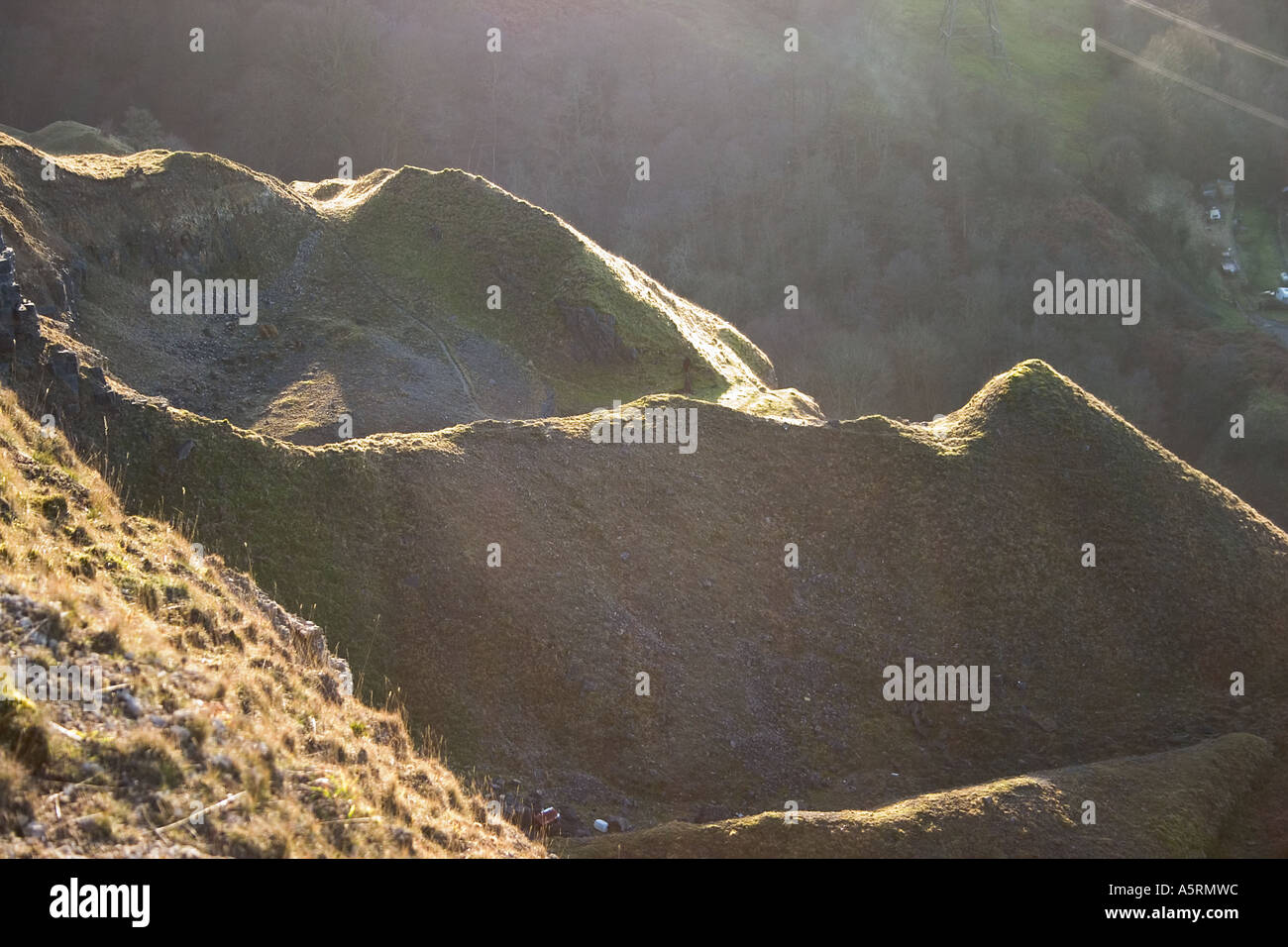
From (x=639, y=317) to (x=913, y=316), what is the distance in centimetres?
4008

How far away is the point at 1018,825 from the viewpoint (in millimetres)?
11781

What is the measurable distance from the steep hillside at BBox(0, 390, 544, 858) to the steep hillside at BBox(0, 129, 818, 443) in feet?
38.3

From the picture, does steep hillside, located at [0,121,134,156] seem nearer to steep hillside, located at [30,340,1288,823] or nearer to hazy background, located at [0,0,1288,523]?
hazy background, located at [0,0,1288,523]

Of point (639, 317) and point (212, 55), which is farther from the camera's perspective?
point (212, 55)

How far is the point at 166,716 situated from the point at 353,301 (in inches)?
829

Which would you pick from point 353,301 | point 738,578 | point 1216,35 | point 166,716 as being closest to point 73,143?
point 353,301

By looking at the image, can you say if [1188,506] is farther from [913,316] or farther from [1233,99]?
[1233,99]

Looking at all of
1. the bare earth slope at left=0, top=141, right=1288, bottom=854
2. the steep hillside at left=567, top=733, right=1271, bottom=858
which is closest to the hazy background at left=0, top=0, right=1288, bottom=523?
the bare earth slope at left=0, top=141, right=1288, bottom=854

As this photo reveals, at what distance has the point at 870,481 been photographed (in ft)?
58.7

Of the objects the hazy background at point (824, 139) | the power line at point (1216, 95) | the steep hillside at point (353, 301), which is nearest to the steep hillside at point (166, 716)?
the steep hillside at point (353, 301)

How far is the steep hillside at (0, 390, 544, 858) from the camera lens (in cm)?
719

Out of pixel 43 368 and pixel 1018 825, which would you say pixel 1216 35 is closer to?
pixel 1018 825

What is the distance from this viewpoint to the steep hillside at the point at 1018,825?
1114 centimetres
